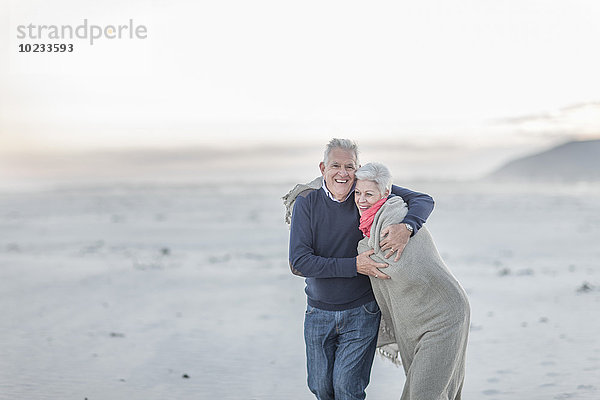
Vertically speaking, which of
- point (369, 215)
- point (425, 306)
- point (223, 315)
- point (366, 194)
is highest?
point (366, 194)

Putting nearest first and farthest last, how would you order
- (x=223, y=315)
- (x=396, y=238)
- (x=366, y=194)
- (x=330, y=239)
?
1. (x=396, y=238)
2. (x=366, y=194)
3. (x=330, y=239)
4. (x=223, y=315)

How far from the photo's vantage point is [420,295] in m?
4.07

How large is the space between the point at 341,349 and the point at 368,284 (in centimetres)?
44

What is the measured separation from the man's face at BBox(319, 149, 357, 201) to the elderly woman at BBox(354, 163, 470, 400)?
0.45ft

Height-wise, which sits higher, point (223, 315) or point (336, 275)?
point (336, 275)

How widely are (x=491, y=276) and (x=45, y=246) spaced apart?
37.7 feet

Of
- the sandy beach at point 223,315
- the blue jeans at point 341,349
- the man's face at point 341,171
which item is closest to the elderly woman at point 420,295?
the man's face at point 341,171

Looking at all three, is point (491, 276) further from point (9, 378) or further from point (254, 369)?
point (9, 378)

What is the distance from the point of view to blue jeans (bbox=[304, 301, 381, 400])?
434cm

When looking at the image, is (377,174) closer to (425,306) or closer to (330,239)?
(330,239)

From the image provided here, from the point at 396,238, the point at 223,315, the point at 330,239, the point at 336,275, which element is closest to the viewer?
the point at 396,238

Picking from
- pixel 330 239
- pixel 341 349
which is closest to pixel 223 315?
pixel 341 349

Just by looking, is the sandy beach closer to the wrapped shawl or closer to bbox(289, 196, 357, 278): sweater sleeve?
the wrapped shawl

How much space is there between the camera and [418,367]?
411 cm
